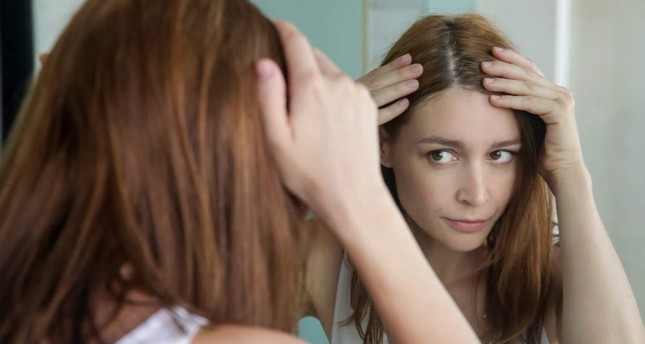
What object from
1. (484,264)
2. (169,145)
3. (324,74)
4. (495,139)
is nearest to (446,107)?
(495,139)

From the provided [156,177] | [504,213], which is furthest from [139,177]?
[504,213]

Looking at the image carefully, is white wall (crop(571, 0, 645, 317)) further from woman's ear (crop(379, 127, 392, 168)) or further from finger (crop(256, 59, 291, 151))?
finger (crop(256, 59, 291, 151))

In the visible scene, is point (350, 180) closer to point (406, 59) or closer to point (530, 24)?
point (406, 59)

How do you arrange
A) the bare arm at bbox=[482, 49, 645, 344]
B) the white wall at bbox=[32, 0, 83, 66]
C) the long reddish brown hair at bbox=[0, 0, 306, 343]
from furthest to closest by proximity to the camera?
the white wall at bbox=[32, 0, 83, 66] < the bare arm at bbox=[482, 49, 645, 344] < the long reddish brown hair at bbox=[0, 0, 306, 343]

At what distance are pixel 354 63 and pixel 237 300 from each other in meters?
0.89

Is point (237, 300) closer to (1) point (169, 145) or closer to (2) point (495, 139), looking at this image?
(1) point (169, 145)

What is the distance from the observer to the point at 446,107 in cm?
97

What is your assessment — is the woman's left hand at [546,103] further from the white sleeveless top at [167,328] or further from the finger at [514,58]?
the white sleeveless top at [167,328]

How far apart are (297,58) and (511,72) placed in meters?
0.45

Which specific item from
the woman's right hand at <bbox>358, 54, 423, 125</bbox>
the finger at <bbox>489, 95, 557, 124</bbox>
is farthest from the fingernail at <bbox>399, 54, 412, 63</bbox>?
the finger at <bbox>489, 95, 557, 124</bbox>

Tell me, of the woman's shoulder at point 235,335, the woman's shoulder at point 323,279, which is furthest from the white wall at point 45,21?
the woman's shoulder at point 235,335

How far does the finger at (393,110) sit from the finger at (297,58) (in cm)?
41

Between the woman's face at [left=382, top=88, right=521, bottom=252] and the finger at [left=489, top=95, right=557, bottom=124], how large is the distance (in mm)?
13

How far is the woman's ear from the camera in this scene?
1.05 m
